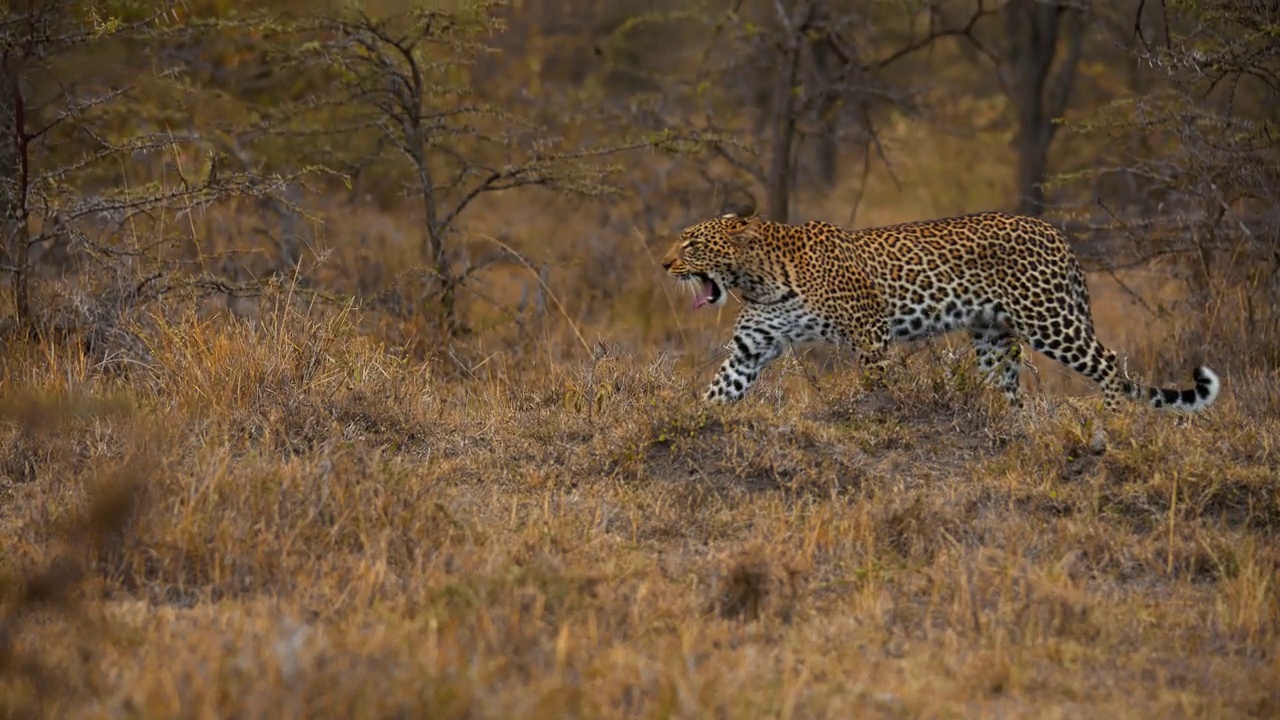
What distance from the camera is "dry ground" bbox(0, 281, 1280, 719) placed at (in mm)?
5035

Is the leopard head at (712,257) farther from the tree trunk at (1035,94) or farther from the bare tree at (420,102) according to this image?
the tree trunk at (1035,94)

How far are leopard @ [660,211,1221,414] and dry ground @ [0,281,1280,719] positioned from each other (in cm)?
52

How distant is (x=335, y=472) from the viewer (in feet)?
21.8

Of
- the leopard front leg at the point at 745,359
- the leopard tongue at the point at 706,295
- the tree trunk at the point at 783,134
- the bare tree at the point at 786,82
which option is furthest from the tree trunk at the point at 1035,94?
the leopard front leg at the point at 745,359

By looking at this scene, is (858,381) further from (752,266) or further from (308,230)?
(308,230)

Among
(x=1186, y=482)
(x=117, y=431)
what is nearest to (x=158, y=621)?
(x=117, y=431)

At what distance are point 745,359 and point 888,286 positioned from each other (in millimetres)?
965

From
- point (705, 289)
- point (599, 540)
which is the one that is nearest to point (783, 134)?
point (705, 289)

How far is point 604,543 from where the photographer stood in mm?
A: 6598

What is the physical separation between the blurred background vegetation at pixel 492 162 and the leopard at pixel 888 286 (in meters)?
1.35

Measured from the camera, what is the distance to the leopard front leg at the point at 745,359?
31.4 ft

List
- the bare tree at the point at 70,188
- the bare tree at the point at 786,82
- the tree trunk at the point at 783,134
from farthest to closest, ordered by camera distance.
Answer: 1. the tree trunk at the point at 783,134
2. the bare tree at the point at 786,82
3. the bare tree at the point at 70,188

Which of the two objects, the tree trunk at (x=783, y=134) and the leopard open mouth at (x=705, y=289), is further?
the tree trunk at (x=783, y=134)

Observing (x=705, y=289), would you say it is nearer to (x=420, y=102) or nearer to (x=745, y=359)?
(x=745, y=359)
